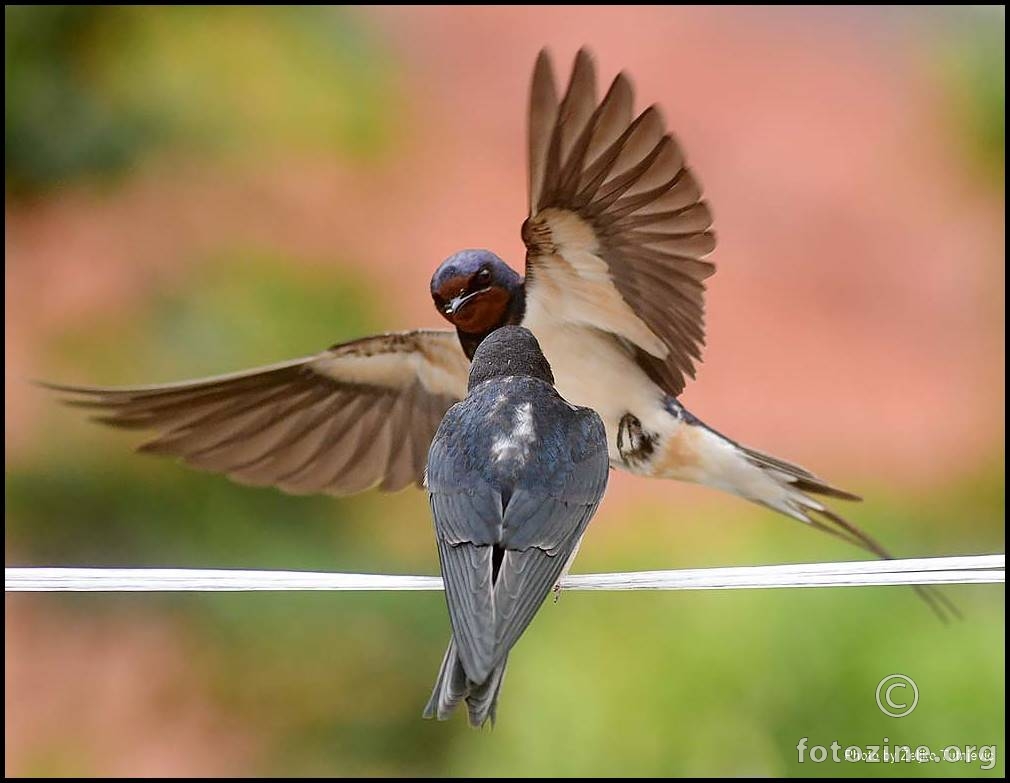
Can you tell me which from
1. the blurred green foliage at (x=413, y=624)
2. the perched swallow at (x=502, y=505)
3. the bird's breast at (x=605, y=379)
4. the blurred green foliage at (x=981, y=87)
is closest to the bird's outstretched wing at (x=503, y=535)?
the perched swallow at (x=502, y=505)

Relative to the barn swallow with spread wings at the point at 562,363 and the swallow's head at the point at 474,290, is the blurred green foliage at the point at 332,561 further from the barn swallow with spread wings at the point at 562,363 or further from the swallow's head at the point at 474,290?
the swallow's head at the point at 474,290

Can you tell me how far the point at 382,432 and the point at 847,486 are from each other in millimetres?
3130

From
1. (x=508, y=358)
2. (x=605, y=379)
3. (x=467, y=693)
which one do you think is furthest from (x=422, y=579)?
(x=605, y=379)

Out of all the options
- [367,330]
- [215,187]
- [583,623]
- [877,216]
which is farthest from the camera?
[877,216]

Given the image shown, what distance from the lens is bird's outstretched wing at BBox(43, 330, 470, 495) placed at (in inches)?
74.5

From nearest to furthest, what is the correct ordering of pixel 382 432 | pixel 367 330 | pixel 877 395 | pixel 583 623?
pixel 382 432
pixel 583 623
pixel 367 330
pixel 877 395

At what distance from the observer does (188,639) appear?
3.91 metres

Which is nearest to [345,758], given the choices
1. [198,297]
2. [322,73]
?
[198,297]

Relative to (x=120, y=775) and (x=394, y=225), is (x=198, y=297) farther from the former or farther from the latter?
(x=394, y=225)

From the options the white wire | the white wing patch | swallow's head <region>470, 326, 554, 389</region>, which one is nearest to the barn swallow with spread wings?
swallow's head <region>470, 326, 554, 389</region>

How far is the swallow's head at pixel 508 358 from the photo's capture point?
146cm

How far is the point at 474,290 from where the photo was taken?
1.71m

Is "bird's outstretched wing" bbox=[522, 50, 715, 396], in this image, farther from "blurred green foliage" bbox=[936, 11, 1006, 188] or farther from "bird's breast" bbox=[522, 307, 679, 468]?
"blurred green foliage" bbox=[936, 11, 1006, 188]

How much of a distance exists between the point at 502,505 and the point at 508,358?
0.21 metres
